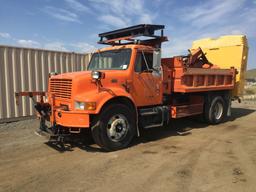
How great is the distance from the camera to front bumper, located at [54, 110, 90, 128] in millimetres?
5859

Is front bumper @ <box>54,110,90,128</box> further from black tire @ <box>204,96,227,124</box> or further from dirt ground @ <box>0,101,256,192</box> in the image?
black tire @ <box>204,96,227,124</box>

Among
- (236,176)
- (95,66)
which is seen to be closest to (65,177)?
(236,176)

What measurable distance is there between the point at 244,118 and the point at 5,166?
30.2 feet

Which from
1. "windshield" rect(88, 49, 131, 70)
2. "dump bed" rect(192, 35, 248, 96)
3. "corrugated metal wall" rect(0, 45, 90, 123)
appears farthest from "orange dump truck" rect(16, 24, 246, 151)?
"corrugated metal wall" rect(0, 45, 90, 123)

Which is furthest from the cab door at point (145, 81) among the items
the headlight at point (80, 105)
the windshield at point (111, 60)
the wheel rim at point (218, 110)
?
the wheel rim at point (218, 110)

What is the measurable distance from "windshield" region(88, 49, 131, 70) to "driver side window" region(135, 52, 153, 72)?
255 mm

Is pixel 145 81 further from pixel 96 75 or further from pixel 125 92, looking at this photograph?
pixel 96 75

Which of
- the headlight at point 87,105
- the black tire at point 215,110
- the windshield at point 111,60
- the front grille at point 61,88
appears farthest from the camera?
the black tire at point 215,110

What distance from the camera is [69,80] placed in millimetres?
6219

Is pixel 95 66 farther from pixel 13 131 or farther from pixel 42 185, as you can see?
pixel 42 185

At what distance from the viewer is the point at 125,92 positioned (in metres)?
6.55

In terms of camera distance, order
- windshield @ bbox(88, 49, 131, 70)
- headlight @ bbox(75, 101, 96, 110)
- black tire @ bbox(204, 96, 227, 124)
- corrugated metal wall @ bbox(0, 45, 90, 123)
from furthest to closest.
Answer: black tire @ bbox(204, 96, 227, 124) → corrugated metal wall @ bbox(0, 45, 90, 123) → windshield @ bbox(88, 49, 131, 70) → headlight @ bbox(75, 101, 96, 110)

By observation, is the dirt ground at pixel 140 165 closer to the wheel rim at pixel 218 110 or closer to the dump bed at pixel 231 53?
the wheel rim at pixel 218 110

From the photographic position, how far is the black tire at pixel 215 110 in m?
9.62
